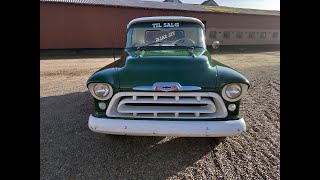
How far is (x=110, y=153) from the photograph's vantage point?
9.96ft

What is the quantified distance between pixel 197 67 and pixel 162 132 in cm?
95

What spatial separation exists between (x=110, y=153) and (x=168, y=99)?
1.19m

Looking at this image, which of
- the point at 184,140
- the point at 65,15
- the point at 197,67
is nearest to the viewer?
the point at 197,67

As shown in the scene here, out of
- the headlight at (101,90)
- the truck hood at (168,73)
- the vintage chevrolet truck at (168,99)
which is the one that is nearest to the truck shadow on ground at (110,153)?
the vintage chevrolet truck at (168,99)

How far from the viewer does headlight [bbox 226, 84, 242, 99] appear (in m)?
2.70

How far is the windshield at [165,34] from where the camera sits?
398 centimetres

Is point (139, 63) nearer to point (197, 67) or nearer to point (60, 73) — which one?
point (197, 67)

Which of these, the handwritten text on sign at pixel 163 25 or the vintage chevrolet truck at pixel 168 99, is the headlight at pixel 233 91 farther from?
the handwritten text on sign at pixel 163 25

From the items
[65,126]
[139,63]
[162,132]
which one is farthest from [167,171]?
[65,126]

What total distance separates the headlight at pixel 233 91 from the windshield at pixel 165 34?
146 cm

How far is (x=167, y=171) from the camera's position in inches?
104

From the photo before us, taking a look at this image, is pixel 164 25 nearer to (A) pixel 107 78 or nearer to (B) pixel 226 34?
(A) pixel 107 78

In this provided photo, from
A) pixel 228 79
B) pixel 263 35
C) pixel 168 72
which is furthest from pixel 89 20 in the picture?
pixel 263 35
